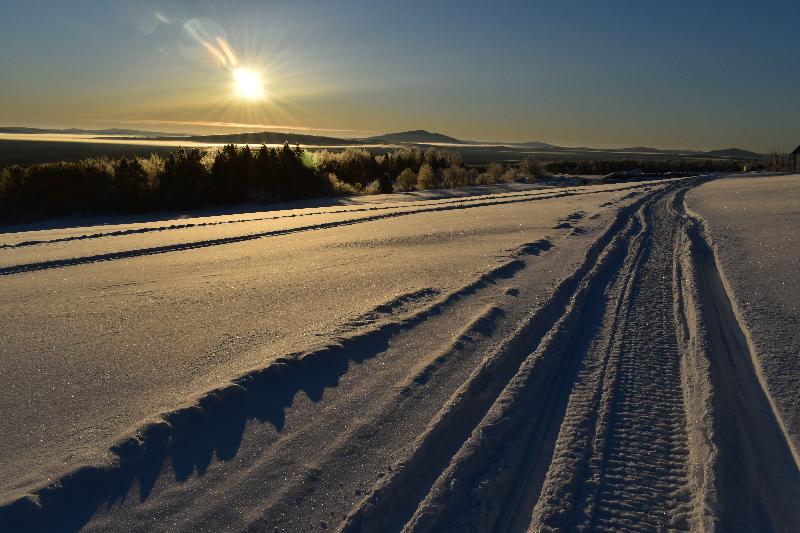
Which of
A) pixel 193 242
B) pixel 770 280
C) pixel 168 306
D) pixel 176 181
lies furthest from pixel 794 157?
pixel 168 306

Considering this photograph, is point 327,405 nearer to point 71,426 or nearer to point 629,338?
point 71,426

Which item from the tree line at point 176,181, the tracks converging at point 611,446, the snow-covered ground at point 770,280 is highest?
the tree line at point 176,181

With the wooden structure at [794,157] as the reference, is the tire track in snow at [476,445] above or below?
below

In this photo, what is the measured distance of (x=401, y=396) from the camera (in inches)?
139

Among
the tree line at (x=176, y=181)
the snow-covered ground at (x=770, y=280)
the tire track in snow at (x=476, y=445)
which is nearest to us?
the tire track in snow at (x=476, y=445)

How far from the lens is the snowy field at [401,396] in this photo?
8.19ft

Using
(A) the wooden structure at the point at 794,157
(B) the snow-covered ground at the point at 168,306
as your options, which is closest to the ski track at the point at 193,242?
(B) the snow-covered ground at the point at 168,306

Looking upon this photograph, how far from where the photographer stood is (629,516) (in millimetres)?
2455

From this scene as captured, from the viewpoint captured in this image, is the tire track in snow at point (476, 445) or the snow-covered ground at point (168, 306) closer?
the tire track in snow at point (476, 445)

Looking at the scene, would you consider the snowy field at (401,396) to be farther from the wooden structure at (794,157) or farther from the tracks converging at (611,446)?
the wooden structure at (794,157)

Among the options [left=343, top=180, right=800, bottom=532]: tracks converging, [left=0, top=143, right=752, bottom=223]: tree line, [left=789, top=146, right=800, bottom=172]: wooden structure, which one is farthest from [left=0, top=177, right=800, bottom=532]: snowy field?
[left=789, top=146, right=800, bottom=172]: wooden structure

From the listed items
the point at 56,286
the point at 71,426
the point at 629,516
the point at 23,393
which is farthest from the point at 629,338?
the point at 56,286

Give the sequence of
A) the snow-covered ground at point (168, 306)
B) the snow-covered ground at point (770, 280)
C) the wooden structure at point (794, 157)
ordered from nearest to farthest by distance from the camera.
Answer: the snow-covered ground at point (168, 306), the snow-covered ground at point (770, 280), the wooden structure at point (794, 157)

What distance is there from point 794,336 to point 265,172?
63.8 ft
